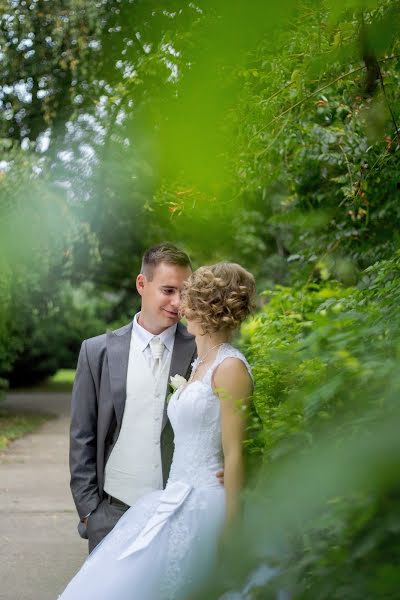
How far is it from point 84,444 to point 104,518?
345mm

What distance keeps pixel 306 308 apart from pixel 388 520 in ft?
15.4

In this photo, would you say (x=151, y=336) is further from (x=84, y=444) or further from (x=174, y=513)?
(x=174, y=513)

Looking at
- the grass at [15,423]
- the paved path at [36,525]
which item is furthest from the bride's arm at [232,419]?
the grass at [15,423]

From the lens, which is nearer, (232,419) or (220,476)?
(232,419)

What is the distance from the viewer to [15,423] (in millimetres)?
17812

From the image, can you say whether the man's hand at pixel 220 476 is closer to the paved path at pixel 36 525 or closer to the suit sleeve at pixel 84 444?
the suit sleeve at pixel 84 444

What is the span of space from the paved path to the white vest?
2056 mm

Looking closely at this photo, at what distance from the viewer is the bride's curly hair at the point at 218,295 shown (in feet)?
10.4

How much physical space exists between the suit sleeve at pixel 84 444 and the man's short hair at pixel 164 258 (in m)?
0.53

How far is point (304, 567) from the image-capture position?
1343 mm

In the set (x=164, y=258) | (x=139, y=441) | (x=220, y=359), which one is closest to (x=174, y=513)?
(x=220, y=359)

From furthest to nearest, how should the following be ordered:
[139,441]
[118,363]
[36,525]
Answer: [36,525], [118,363], [139,441]

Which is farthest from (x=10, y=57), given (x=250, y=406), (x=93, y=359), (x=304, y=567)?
(x=304, y=567)

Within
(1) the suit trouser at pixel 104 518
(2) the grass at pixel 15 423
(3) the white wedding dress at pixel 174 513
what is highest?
(3) the white wedding dress at pixel 174 513
